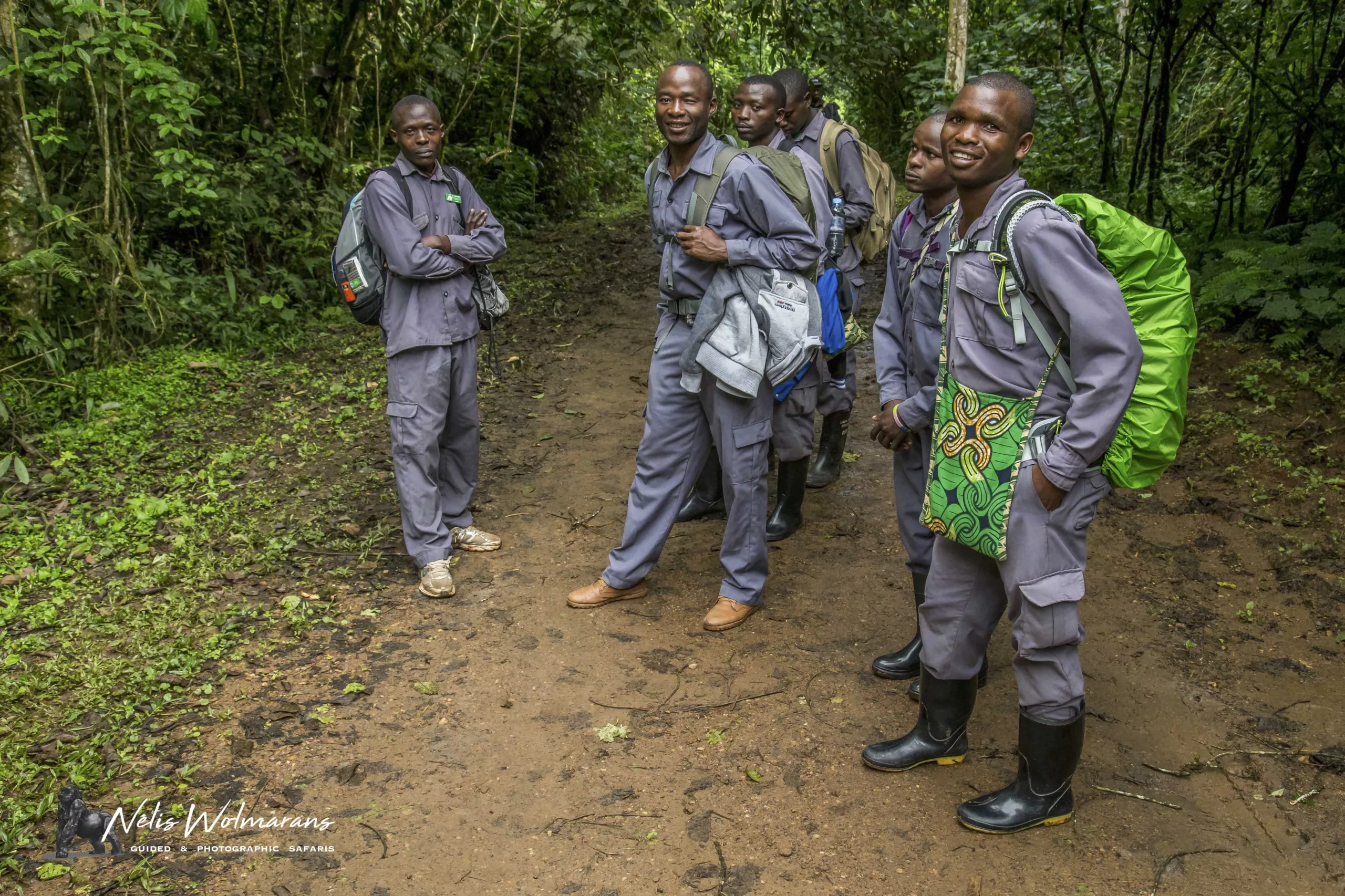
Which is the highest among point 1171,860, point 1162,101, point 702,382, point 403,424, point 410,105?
point 1162,101

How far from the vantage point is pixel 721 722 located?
3.62 m

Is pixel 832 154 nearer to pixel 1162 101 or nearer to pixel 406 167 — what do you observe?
pixel 406 167

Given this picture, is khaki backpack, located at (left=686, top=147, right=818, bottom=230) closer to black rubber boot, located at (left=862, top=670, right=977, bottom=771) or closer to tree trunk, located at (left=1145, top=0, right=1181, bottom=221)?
black rubber boot, located at (left=862, top=670, right=977, bottom=771)

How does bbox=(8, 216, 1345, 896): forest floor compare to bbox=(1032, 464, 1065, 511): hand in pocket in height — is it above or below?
below

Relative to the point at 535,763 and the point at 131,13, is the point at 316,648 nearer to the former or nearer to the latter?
the point at 535,763


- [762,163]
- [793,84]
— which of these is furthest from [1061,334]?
[793,84]

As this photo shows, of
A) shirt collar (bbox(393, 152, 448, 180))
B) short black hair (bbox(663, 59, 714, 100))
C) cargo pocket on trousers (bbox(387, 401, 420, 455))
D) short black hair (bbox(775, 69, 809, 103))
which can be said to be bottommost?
cargo pocket on trousers (bbox(387, 401, 420, 455))

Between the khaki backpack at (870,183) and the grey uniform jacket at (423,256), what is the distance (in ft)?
6.28

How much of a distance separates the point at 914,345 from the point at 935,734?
134cm

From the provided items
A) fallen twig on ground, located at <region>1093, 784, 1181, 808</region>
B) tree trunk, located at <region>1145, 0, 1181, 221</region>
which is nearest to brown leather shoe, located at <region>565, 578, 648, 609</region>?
fallen twig on ground, located at <region>1093, 784, 1181, 808</region>

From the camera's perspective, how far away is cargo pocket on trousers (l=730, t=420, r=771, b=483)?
13.3ft

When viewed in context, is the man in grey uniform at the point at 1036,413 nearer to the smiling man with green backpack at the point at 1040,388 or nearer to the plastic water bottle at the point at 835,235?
the smiling man with green backpack at the point at 1040,388

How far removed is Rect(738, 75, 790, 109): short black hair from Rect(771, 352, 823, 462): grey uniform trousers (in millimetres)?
1315

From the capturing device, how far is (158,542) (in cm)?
485
